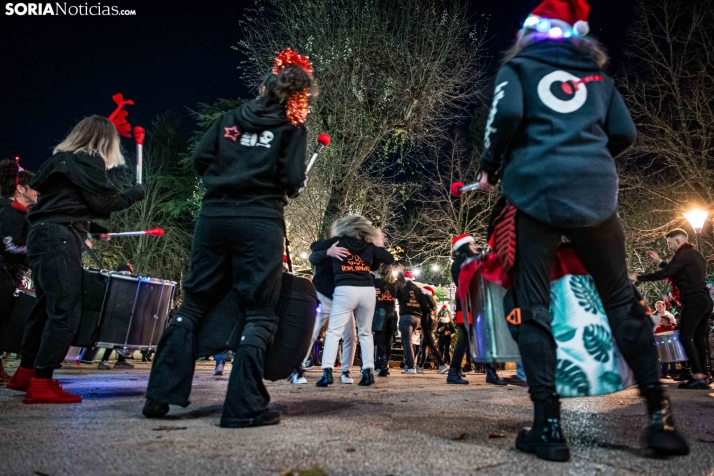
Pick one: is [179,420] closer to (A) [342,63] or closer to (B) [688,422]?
(B) [688,422]

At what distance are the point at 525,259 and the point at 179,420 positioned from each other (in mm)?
2179

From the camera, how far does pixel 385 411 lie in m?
3.85

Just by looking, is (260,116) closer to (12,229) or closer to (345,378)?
(12,229)

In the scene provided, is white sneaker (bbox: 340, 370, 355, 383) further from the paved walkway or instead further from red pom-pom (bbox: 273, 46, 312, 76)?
red pom-pom (bbox: 273, 46, 312, 76)

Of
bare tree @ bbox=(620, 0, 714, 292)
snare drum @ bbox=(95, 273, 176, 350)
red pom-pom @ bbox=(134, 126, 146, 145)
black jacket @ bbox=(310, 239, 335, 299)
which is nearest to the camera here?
red pom-pom @ bbox=(134, 126, 146, 145)

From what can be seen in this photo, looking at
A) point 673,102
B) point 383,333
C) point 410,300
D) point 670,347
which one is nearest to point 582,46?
point 383,333

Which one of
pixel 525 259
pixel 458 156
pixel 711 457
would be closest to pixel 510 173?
pixel 525 259

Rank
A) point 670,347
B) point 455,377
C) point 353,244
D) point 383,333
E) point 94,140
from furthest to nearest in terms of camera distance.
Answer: point 383,333 → point 670,347 → point 455,377 → point 353,244 → point 94,140

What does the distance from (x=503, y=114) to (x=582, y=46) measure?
58 centimetres

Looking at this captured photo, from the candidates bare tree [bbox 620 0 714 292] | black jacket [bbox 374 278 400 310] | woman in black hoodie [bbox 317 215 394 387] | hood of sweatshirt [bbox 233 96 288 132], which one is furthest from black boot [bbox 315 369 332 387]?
bare tree [bbox 620 0 714 292]

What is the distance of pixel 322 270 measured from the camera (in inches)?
313

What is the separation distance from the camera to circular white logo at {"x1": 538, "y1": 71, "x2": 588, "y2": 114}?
2641mm

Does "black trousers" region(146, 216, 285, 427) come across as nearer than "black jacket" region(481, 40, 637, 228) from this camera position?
No

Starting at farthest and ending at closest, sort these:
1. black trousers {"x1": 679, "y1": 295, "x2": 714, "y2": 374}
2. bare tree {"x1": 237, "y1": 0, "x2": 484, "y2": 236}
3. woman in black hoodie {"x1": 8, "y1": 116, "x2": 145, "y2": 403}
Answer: bare tree {"x1": 237, "y1": 0, "x2": 484, "y2": 236}
black trousers {"x1": 679, "y1": 295, "x2": 714, "y2": 374}
woman in black hoodie {"x1": 8, "y1": 116, "x2": 145, "y2": 403}
